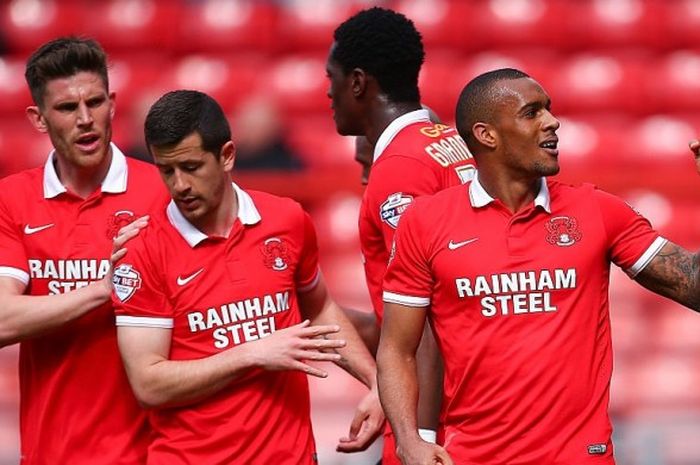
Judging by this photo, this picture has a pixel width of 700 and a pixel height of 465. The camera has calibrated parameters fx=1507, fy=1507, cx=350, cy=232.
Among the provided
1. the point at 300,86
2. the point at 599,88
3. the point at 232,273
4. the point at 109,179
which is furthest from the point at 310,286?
the point at 599,88

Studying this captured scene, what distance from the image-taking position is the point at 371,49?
194 inches

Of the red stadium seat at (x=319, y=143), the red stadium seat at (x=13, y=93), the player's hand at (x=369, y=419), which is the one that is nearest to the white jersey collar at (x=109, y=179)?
the player's hand at (x=369, y=419)

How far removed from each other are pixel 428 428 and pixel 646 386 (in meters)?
3.83

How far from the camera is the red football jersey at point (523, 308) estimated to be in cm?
416

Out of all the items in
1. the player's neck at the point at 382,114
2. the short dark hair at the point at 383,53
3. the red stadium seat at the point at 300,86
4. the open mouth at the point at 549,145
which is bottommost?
the open mouth at the point at 549,145

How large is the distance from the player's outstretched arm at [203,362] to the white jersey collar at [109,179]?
1.86ft

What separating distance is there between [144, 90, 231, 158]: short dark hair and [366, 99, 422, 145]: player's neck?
23.1 inches

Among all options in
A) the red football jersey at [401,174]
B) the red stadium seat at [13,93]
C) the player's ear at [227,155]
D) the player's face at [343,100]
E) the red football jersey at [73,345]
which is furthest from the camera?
the red stadium seat at [13,93]

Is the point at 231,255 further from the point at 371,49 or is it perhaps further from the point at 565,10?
the point at 565,10

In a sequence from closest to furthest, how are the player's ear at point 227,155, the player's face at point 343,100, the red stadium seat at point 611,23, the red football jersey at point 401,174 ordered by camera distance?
the player's ear at point 227,155 < the red football jersey at point 401,174 < the player's face at point 343,100 < the red stadium seat at point 611,23

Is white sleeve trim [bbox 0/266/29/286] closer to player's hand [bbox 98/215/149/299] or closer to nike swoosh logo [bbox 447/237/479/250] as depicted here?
player's hand [bbox 98/215/149/299]

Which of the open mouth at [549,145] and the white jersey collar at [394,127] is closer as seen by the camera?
the open mouth at [549,145]

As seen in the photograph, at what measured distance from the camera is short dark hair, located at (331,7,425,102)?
492cm

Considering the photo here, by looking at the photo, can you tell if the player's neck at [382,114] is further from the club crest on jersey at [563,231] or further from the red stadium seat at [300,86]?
the red stadium seat at [300,86]
